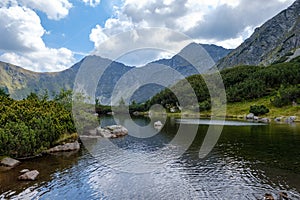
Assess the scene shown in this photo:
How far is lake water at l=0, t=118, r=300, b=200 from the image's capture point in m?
34.4

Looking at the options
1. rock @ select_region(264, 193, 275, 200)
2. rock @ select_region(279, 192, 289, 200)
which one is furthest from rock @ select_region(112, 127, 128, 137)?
rock @ select_region(279, 192, 289, 200)

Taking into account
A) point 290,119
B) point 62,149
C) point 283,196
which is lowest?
point 283,196

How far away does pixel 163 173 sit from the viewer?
43.4 metres

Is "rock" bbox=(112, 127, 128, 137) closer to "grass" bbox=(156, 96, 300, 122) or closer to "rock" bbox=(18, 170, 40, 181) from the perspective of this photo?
"rock" bbox=(18, 170, 40, 181)

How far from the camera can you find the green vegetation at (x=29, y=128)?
5144 centimetres

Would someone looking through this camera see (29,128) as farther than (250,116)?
No

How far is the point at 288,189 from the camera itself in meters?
34.5

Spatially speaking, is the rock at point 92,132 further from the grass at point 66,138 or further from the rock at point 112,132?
the grass at point 66,138

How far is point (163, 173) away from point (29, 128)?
101 feet

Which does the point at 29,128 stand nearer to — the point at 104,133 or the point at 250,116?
the point at 104,133

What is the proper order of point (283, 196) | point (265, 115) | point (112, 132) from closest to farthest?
point (283, 196) → point (112, 132) → point (265, 115)

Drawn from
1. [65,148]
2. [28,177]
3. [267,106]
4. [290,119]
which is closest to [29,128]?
[65,148]

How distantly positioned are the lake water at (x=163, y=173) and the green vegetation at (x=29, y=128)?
3921mm

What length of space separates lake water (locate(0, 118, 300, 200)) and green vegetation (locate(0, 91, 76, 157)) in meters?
3.92
